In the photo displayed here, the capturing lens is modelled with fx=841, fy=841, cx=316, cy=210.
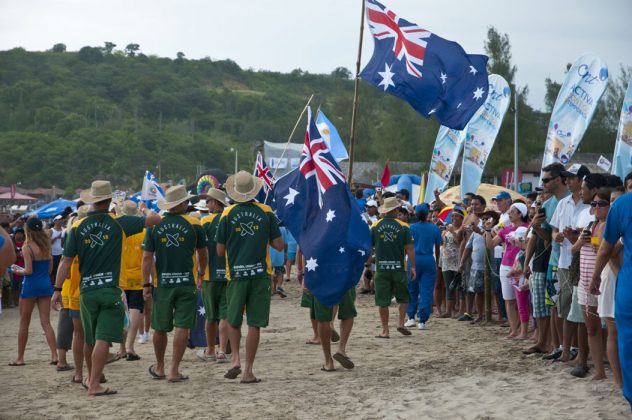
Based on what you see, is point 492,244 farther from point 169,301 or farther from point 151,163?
point 151,163

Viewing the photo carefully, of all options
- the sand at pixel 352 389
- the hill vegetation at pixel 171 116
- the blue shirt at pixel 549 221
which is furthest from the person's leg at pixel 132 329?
the hill vegetation at pixel 171 116

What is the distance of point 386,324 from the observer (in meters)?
11.8

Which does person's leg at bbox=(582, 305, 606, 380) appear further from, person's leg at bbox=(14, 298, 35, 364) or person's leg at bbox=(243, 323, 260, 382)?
person's leg at bbox=(14, 298, 35, 364)

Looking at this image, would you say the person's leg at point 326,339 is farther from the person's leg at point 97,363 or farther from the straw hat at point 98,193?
the straw hat at point 98,193

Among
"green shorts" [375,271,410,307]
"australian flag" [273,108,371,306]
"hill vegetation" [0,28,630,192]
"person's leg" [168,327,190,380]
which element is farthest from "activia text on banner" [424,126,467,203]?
"hill vegetation" [0,28,630,192]

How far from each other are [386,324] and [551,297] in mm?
3079

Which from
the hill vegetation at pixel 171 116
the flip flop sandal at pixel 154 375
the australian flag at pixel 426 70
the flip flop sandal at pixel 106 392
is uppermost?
the hill vegetation at pixel 171 116

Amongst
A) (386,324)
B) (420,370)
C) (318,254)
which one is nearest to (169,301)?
(318,254)

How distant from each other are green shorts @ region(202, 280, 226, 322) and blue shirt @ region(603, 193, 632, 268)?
16.0 feet

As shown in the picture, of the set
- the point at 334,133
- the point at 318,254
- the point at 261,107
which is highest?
the point at 261,107

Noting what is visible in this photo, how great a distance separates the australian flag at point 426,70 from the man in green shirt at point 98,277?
17.7 feet

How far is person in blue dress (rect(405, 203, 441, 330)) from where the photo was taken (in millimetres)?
12734

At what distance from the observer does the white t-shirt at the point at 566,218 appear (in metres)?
8.20

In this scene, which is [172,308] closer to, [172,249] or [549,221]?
[172,249]
